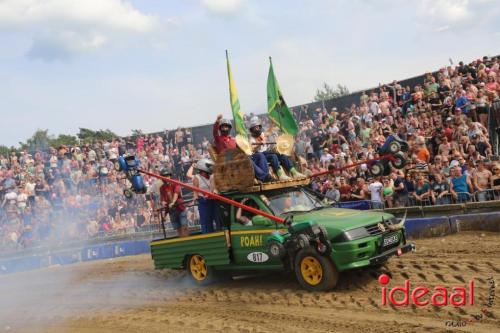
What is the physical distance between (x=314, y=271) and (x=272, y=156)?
2688 mm

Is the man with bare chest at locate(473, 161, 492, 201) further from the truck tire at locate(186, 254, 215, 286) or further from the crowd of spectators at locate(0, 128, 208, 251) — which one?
the crowd of spectators at locate(0, 128, 208, 251)

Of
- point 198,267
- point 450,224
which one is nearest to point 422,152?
point 450,224

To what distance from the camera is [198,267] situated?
10781 millimetres

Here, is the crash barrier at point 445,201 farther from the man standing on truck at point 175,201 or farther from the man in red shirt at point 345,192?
the man standing on truck at point 175,201

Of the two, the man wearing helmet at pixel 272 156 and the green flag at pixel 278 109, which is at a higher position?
the green flag at pixel 278 109

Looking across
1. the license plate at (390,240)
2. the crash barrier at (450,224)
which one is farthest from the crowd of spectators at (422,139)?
the license plate at (390,240)

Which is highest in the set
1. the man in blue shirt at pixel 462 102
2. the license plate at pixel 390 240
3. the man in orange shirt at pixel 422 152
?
the man in blue shirt at pixel 462 102

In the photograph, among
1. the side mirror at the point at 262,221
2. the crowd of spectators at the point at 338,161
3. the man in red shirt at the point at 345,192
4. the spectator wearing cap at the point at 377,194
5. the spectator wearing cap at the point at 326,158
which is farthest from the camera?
the spectator wearing cap at the point at 326,158

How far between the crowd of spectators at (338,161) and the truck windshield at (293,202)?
2.07 m

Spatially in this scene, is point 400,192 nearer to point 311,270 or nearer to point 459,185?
point 459,185

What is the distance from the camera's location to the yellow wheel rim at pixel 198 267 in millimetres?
10684

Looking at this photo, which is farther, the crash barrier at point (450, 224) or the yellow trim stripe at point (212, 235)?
the crash barrier at point (450, 224)

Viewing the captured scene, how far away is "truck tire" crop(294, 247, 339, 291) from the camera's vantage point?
8328mm

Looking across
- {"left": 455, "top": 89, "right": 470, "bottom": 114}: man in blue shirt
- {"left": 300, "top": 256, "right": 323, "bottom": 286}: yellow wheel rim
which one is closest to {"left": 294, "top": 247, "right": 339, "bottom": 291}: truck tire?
{"left": 300, "top": 256, "right": 323, "bottom": 286}: yellow wheel rim
